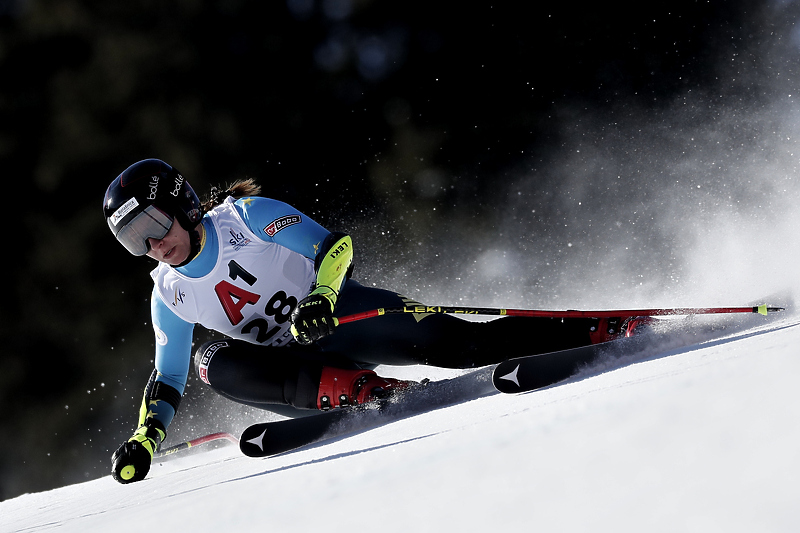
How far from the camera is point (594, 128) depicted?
17.6 feet

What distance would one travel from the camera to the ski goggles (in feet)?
6.92

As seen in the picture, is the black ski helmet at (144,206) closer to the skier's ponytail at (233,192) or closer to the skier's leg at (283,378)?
the skier's ponytail at (233,192)

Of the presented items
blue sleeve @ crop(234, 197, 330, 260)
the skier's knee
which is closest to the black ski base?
blue sleeve @ crop(234, 197, 330, 260)

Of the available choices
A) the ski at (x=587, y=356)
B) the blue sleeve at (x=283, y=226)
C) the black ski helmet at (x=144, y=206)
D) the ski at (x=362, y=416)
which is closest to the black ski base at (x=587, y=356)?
the ski at (x=587, y=356)

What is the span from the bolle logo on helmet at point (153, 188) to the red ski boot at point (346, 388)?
30.3 inches

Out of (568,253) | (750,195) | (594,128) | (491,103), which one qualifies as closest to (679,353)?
(750,195)

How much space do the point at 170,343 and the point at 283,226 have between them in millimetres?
639

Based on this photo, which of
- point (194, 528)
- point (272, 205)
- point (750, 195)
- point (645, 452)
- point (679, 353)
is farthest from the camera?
point (750, 195)

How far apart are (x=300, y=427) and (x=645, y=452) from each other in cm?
142

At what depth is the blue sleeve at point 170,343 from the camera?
2402mm

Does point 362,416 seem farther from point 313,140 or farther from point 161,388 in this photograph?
point 313,140

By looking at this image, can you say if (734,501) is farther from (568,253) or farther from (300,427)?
(568,253)

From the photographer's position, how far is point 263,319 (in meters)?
2.38

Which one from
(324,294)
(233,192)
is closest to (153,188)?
(233,192)
